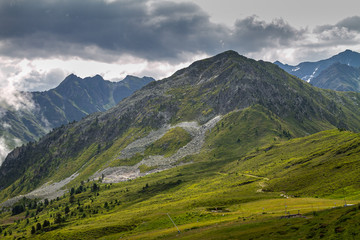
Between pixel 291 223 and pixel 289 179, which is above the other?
pixel 291 223

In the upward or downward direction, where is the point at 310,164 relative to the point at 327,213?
downward

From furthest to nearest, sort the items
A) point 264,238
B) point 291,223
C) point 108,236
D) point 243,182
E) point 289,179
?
point 243,182 → point 289,179 → point 108,236 → point 291,223 → point 264,238

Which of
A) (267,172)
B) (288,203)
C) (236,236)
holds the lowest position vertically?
(267,172)

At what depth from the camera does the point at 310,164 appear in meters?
163

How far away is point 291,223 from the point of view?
186 feet

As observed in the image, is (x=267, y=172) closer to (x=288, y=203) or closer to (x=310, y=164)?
(x=310, y=164)

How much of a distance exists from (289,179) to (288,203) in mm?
55024

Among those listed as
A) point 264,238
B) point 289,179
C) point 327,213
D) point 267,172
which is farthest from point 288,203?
point 267,172

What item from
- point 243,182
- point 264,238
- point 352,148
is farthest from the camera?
point 243,182

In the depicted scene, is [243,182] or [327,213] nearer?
[327,213]

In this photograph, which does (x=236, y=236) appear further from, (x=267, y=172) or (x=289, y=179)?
(x=267, y=172)

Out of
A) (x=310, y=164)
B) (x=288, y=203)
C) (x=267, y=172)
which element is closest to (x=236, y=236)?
(x=288, y=203)

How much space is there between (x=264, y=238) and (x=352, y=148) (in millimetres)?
130468

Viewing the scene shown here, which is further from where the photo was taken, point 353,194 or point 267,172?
point 267,172
